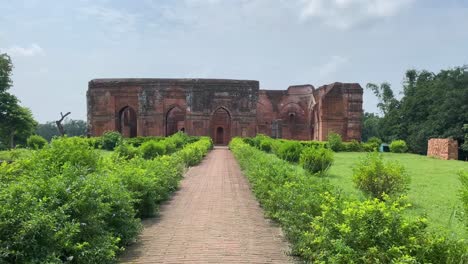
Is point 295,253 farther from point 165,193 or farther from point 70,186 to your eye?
point 165,193

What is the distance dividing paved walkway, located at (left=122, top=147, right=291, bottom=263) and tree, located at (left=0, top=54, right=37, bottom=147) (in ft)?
74.4

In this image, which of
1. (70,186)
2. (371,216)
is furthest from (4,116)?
(371,216)

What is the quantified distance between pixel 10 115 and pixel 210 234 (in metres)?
26.0

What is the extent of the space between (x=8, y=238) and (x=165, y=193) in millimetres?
5065

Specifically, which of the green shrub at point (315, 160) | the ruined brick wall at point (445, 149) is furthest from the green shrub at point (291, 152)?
the ruined brick wall at point (445, 149)

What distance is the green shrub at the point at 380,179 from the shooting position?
7.40 metres

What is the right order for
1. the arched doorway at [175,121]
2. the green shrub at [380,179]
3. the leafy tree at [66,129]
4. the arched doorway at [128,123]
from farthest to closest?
1. the leafy tree at [66,129]
2. the arched doorway at [175,121]
3. the arched doorway at [128,123]
4. the green shrub at [380,179]

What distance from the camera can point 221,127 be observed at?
120 ft

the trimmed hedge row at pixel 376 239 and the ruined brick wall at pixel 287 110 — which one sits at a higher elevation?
the ruined brick wall at pixel 287 110

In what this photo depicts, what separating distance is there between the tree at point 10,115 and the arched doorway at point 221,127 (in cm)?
1347

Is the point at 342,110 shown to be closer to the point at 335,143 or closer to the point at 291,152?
the point at 335,143

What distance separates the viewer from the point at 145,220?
6375 mm

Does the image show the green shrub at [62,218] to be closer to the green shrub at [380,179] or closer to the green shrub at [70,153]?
the green shrub at [70,153]

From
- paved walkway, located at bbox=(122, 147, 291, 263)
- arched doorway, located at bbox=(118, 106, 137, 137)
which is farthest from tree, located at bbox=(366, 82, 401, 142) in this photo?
paved walkway, located at bbox=(122, 147, 291, 263)
